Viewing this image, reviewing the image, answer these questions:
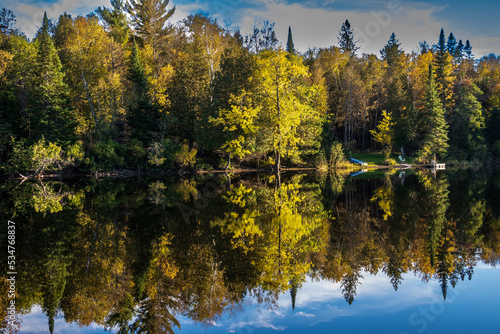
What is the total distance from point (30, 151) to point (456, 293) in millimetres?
31903

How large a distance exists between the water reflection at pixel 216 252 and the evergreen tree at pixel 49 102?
18703 millimetres

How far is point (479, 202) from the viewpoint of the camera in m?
15.7

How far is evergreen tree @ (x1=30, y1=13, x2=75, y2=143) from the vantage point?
3238 centimetres

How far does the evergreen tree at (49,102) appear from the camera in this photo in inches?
1275

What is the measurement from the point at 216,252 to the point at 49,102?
30.7 metres

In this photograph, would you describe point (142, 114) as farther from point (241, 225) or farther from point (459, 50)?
point (459, 50)

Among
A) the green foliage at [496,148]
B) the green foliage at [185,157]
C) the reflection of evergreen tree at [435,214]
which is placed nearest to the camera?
the reflection of evergreen tree at [435,214]

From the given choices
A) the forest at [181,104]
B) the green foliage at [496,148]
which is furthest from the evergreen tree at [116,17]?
the green foliage at [496,148]

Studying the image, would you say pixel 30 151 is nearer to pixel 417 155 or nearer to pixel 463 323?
pixel 463 323

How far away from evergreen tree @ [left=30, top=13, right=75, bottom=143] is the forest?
4.1 inches

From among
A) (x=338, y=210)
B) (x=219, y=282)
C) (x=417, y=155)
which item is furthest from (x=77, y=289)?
(x=417, y=155)

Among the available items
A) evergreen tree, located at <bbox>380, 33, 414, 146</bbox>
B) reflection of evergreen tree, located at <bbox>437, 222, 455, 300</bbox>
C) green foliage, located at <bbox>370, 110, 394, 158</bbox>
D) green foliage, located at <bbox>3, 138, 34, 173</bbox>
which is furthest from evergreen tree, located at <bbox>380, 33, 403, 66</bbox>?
reflection of evergreen tree, located at <bbox>437, 222, 455, 300</bbox>

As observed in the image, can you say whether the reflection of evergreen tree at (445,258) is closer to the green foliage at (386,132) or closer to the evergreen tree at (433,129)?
the evergreen tree at (433,129)

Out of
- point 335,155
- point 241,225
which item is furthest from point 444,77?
point 241,225
